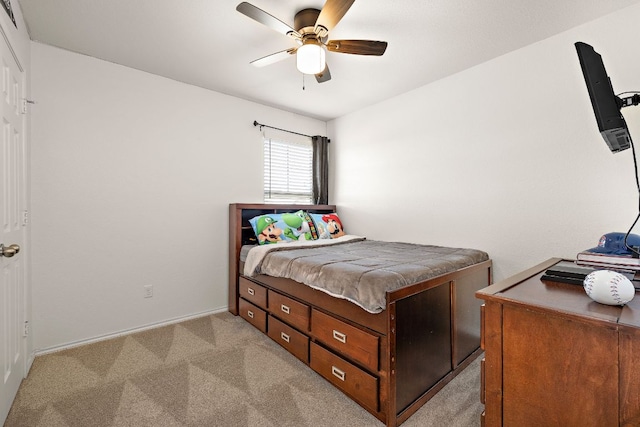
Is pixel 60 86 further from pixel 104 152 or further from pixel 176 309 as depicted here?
pixel 176 309

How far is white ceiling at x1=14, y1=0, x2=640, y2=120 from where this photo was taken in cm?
186

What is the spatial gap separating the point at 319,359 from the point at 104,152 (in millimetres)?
2490

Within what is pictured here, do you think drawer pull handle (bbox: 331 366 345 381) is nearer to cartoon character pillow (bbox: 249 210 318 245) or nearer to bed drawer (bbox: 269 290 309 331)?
bed drawer (bbox: 269 290 309 331)

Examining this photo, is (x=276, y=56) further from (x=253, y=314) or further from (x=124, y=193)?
(x=253, y=314)

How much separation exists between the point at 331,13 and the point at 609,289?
5.89 feet

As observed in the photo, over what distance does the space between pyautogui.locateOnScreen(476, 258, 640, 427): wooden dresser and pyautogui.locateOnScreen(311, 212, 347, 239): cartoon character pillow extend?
2.33m

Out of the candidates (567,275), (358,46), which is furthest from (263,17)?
(567,275)

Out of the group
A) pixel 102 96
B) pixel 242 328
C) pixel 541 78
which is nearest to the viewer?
pixel 541 78

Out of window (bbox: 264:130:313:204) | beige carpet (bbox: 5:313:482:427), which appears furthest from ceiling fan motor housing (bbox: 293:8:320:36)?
beige carpet (bbox: 5:313:482:427)

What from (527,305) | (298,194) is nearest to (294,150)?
(298,194)

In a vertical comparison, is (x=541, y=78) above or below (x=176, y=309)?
above

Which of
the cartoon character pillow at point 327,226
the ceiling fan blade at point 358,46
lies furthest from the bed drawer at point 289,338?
the ceiling fan blade at point 358,46

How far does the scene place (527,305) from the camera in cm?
99

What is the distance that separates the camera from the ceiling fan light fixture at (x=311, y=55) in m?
1.92
